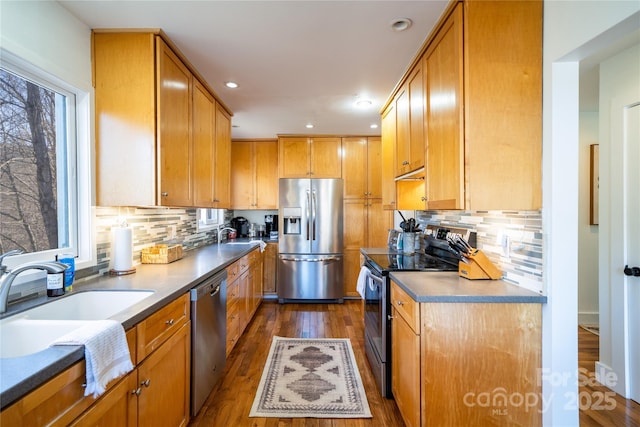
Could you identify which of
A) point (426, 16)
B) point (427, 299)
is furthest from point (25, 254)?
point (426, 16)

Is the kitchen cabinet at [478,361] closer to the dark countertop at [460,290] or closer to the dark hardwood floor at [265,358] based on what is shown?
the dark countertop at [460,290]

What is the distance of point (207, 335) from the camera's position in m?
1.87

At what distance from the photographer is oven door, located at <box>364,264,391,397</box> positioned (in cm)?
197

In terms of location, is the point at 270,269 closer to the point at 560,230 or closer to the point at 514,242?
the point at 514,242

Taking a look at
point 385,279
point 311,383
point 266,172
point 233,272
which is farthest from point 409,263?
point 266,172

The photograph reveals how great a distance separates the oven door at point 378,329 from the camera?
197 centimetres

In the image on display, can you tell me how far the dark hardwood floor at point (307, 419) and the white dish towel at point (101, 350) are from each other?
3.61 ft

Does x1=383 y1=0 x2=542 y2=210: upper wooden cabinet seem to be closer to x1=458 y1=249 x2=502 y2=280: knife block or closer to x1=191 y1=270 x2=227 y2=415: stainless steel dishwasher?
x1=458 y1=249 x2=502 y2=280: knife block

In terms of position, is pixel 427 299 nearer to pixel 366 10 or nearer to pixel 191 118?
pixel 366 10

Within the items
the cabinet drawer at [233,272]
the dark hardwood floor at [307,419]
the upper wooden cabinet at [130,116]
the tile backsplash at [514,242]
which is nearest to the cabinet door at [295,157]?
the cabinet drawer at [233,272]

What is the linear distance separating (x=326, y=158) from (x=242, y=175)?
1.33 meters

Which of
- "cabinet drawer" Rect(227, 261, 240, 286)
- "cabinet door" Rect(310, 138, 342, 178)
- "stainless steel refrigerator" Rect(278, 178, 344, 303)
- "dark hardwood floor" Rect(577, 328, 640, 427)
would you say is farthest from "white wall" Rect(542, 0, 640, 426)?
"cabinet door" Rect(310, 138, 342, 178)

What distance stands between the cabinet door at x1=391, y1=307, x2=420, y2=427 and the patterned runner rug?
0.98 feet

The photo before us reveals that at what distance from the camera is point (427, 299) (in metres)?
1.40
